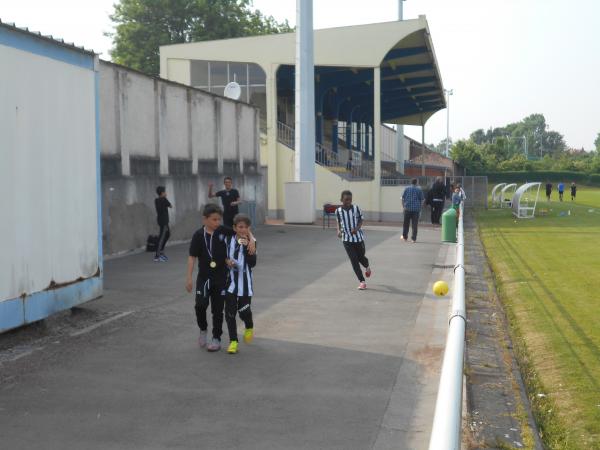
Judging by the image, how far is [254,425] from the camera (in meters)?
5.91

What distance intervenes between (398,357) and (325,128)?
43902 millimetres

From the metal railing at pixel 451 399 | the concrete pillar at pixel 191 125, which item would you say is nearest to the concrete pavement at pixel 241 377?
the metal railing at pixel 451 399

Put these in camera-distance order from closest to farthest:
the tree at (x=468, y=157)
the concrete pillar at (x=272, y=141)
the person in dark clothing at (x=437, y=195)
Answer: the person in dark clothing at (x=437, y=195)
the concrete pillar at (x=272, y=141)
the tree at (x=468, y=157)

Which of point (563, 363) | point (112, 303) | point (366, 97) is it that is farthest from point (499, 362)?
point (366, 97)

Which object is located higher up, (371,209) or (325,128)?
(325,128)

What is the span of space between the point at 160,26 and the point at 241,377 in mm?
60677

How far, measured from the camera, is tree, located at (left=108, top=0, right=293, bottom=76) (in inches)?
2486

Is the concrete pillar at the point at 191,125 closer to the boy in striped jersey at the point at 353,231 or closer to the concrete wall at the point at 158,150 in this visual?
the concrete wall at the point at 158,150

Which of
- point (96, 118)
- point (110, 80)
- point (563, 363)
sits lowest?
point (563, 363)

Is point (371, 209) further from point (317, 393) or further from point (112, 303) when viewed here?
point (317, 393)

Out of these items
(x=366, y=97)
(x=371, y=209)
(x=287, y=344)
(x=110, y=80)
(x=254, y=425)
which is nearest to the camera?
(x=254, y=425)

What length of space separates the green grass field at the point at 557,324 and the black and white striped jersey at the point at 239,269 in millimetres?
3078

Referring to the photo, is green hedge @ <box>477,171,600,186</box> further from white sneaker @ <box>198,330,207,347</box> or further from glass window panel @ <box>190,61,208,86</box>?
white sneaker @ <box>198,330,207,347</box>

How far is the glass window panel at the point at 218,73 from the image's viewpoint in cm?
3562
